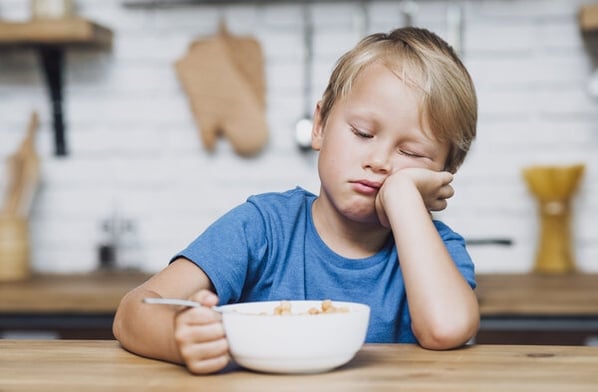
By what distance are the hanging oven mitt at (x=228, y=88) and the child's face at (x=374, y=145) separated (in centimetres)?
151

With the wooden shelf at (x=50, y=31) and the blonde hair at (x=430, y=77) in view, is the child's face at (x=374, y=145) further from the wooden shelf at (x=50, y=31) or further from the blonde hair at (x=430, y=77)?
the wooden shelf at (x=50, y=31)

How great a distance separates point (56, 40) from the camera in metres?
2.94

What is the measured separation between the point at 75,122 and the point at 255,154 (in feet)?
2.14

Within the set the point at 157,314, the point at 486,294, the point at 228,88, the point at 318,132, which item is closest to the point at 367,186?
the point at 318,132

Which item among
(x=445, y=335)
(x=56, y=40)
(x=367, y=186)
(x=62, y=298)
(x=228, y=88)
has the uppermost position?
(x=56, y=40)

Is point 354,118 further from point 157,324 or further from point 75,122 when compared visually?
point 75,122

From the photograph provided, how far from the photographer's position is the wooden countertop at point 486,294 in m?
2.33

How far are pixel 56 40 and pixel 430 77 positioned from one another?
5.91 feet

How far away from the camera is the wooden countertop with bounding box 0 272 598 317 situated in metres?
2.33

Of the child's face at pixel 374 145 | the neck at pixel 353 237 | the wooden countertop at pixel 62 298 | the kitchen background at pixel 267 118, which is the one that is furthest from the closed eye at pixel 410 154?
the kitchen background at pixel 267 118

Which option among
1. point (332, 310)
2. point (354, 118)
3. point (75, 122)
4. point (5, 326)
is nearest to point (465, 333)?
point (332, 310)

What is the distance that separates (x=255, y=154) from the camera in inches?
120

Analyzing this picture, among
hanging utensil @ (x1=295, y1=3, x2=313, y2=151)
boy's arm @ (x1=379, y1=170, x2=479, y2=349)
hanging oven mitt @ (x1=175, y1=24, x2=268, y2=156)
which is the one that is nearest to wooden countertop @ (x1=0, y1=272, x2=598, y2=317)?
hanging oven mitt @ (x1=175, y1=24, x2=268, y2=156)

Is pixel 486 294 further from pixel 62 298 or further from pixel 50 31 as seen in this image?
pixel 50 31
